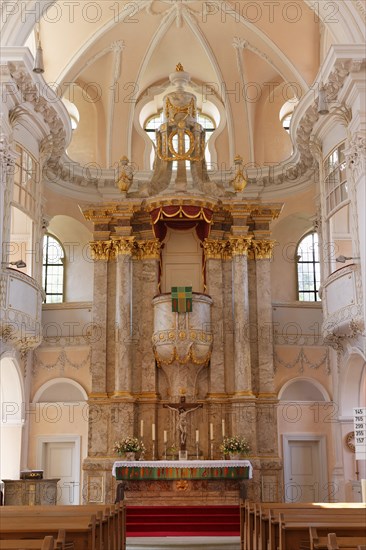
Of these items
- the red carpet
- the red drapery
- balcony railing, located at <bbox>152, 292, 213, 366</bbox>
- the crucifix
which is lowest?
the red carpet

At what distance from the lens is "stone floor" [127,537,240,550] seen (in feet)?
49.4

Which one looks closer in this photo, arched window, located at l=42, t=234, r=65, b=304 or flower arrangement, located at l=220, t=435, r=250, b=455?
flower arrangement, located at l=220, t=435, r=250, b=455

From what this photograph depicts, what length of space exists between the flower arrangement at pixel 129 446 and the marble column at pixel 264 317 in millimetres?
3823

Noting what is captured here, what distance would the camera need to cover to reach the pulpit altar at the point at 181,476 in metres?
19.2

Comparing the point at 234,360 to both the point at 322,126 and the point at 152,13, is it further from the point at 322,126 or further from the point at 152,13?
the point at 152,13

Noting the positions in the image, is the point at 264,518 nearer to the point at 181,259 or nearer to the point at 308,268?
the point at 181,259

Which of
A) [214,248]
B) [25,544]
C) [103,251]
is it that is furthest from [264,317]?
[25,544]

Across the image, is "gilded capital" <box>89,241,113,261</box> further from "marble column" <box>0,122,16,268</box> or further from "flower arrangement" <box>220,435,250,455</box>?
"flower arrangement" <box>220,435,250,455</box>

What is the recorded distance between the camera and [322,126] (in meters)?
21.0

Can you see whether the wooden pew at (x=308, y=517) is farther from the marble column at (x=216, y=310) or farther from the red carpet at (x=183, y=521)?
the marble column at (x=216, y=310)

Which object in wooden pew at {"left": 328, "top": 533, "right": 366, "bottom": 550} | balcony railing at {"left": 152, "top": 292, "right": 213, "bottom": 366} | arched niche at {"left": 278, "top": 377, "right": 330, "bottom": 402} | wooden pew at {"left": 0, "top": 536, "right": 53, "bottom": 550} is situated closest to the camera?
wooden pew at {"left": 0, "top": 536, "right": 53, "bottom": 550}

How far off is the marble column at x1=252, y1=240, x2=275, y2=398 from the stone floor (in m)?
6.64

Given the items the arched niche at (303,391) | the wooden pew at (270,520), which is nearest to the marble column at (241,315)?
the arched niche at (303,391)

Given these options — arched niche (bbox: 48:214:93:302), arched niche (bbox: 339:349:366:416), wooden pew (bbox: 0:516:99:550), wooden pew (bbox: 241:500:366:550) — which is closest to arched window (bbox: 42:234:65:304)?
arched niche (bbox: 48:214:93:302)
